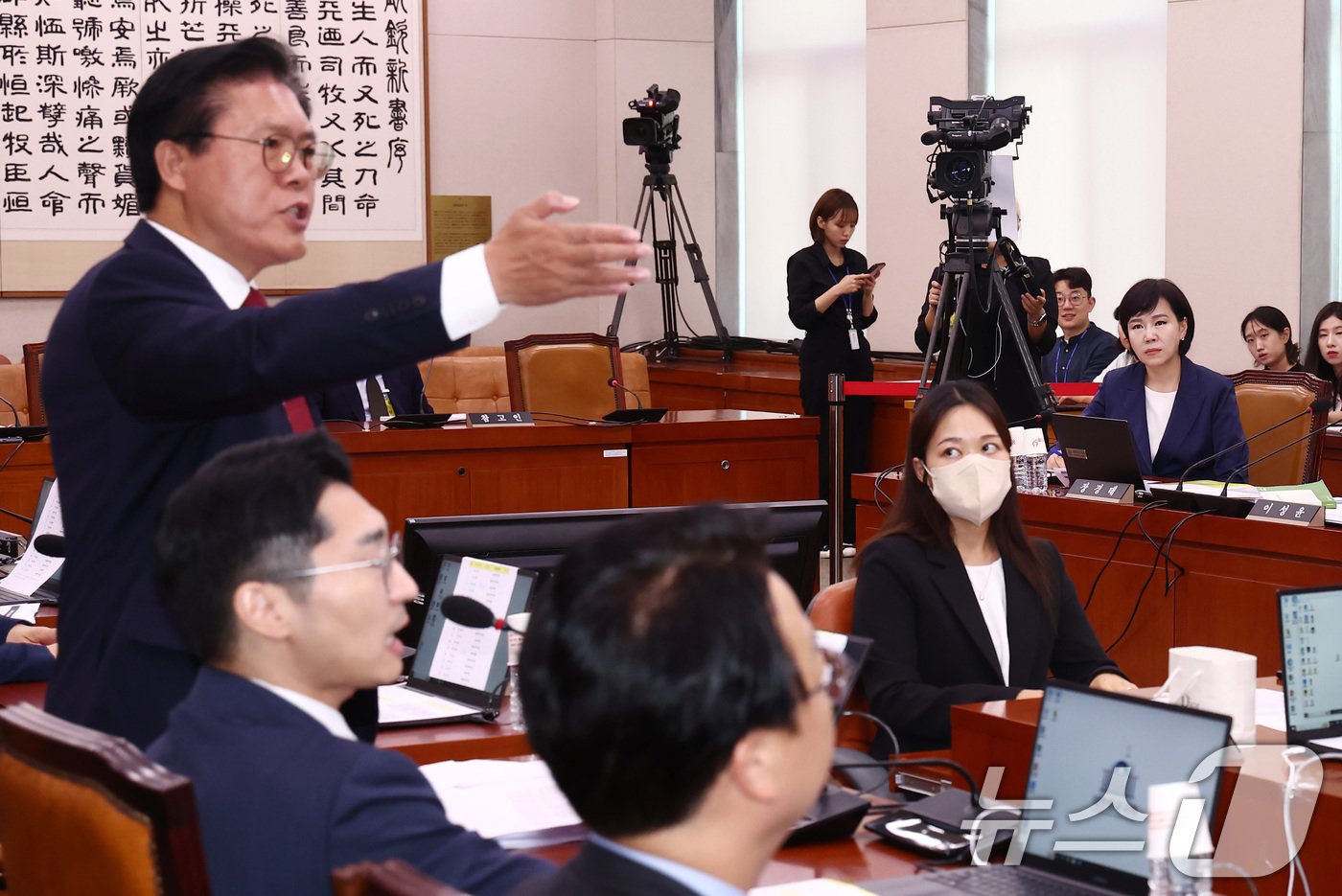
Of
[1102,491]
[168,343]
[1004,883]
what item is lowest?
[1004,883]

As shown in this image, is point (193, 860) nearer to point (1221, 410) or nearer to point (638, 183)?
point (1221, 410)

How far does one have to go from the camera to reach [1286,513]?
12.1ft

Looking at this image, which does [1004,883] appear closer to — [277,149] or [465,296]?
[465,296]

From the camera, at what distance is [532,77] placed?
8906 mm

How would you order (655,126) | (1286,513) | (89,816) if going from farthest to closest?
(655,126) → (1286,513) → (89,816)

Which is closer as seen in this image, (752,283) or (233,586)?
(233,586)

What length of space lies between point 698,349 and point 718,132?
51.3 inches

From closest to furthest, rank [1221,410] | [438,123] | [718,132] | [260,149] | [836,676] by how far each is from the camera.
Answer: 1. [836,676]
2. [260,149]
3. [1221,410]
4. [438,123]
5. [718,132]

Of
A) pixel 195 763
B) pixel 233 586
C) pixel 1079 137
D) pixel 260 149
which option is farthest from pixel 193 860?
pixel 1079 137

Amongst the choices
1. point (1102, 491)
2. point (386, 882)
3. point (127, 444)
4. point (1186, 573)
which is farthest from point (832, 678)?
point (1102, 491)

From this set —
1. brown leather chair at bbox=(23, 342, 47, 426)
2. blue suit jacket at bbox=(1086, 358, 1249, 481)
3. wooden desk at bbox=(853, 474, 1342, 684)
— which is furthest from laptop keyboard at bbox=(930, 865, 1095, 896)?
brown leather chair at bbox=(23, 342, 47, 426)

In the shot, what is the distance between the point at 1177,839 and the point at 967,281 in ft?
13.8

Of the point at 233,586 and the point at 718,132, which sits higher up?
the point at 718,132

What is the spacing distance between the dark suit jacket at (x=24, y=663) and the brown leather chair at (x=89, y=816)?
50.2 inches
